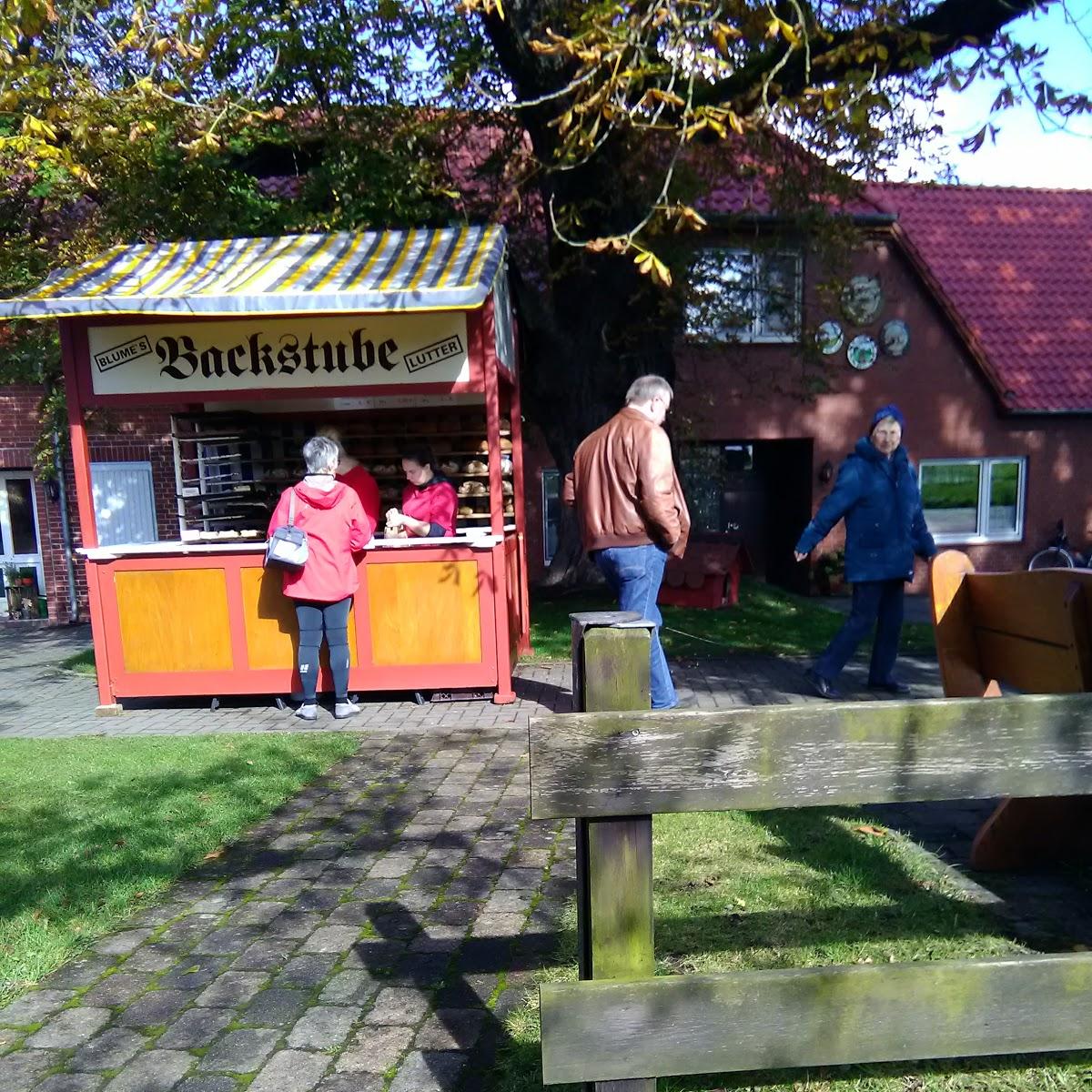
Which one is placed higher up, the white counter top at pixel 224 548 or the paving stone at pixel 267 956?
the white counter top at pixel 224 548

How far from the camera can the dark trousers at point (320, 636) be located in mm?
5996

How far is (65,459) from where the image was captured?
42.0ft

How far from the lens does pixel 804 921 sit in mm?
2979

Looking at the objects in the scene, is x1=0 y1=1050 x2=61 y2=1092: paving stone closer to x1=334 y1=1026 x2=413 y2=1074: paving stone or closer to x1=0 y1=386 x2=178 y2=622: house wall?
x1=334 y1=1026 x2=413 y2=1074: paving stone

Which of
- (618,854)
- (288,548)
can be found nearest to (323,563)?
(288,548)

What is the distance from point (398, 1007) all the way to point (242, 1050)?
44cm

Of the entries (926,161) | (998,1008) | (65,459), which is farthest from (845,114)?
(65,459)

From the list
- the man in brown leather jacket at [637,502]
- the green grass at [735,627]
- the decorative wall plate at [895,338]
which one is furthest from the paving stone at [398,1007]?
the decorative wall plate at [895,338]

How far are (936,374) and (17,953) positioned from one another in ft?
45.0

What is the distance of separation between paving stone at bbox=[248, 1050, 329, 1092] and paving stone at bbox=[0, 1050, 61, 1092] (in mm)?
597

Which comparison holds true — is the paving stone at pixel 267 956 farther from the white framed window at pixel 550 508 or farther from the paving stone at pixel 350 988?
the white framed window at pixel 550 508

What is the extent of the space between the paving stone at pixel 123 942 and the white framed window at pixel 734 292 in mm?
7992

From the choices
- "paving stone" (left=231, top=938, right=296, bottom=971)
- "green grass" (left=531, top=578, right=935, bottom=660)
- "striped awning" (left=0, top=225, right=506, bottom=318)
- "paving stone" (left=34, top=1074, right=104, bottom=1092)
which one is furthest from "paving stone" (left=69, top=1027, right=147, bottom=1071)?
"green grass" (left=531, top=578, right=935, bottom=660)

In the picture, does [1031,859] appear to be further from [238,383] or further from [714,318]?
[714,318]
